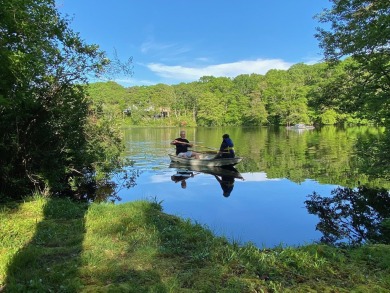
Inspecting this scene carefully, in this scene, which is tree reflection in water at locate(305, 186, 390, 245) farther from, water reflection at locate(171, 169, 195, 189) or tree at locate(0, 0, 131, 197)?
tree at locate(0, 0, 131, 197)

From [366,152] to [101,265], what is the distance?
10438 millimetres

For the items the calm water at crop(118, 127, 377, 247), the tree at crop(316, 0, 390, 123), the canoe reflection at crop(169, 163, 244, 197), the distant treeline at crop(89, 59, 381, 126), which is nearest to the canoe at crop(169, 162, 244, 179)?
the canoe reflection at crop(169, 163, 244, 197)

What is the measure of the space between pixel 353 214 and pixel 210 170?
9.80 metres

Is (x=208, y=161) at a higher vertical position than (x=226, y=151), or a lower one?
lower

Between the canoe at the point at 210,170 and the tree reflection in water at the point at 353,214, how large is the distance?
560 centimetres

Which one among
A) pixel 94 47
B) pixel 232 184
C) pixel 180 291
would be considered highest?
pixel 94 47

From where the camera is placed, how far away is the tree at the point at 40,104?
651cm

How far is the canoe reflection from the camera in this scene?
14312mm

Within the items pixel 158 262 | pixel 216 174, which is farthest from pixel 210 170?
pixel 158 262

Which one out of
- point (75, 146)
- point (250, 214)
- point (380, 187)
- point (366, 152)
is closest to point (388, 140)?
point (366, 152)

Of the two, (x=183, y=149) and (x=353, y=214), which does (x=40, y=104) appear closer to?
(x=353, y=214)

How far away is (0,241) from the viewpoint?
15.9ft

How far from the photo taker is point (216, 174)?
56.4 feet

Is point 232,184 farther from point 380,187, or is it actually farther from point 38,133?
point 38,133
